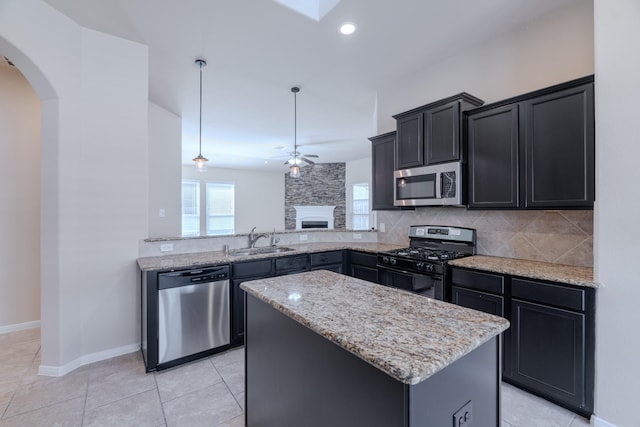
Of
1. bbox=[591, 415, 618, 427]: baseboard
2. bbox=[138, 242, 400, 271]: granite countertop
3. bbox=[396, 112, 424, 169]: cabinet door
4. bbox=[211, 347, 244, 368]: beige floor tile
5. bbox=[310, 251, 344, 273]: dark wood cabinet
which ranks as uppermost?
bbox=[396, 112, 424, 169]: cabinet door

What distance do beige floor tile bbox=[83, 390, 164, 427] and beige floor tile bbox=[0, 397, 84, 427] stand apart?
0.07 meters

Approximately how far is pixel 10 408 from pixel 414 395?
2742 mm

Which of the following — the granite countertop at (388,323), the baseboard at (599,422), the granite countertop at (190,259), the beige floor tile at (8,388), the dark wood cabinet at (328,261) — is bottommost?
the beige floor tile at (8,388)

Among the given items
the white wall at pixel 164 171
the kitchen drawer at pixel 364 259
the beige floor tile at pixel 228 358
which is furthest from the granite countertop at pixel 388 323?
the white wall at pixel 164 171

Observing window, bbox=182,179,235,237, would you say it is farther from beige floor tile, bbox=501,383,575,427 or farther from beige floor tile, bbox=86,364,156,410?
beige floor tile, bbox=501,383,575,427

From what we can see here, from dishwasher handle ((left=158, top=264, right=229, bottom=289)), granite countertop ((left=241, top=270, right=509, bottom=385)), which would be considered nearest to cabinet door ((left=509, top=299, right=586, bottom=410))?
granite countertop ((left=241, top=270, right=509, bottom=385))

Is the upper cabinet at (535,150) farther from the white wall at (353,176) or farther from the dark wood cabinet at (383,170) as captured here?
the white wall at (353,176)

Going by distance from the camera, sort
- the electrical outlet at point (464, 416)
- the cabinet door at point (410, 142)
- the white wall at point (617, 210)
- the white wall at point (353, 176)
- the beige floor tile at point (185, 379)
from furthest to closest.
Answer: the white wall at point (353, 176)
the cabinet door at point (410, 142)
the beige floor tile at point (185, 379)
the white wall at point (617, 210)
the electrical outlet at point (464, 416)

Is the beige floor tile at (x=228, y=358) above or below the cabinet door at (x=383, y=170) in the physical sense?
below

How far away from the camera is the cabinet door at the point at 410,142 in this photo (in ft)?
9.82

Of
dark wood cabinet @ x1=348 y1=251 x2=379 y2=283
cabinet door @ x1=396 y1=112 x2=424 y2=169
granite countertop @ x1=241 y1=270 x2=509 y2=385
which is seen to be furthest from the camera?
dark wood cabinet @ x1=348 y1=251 x2=379 y2=283

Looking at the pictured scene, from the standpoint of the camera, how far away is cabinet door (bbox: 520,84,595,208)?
6.49ft

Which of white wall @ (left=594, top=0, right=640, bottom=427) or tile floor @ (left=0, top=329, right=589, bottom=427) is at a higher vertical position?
white wall @ (left=594, top=0, right=640, bottom=427)

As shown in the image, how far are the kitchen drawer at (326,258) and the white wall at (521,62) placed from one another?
209 centimetres
